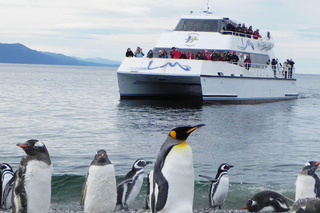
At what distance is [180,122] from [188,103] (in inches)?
287

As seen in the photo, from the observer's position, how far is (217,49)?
2373 cm

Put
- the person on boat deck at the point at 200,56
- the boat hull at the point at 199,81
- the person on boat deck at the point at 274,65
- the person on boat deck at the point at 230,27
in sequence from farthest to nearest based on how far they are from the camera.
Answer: the person on boat deck at the point at 274,65 → the person on boat deck at the point at 230,27 → the person on boat deck at the point at 200,56 → the boat hull at the point at 199,81

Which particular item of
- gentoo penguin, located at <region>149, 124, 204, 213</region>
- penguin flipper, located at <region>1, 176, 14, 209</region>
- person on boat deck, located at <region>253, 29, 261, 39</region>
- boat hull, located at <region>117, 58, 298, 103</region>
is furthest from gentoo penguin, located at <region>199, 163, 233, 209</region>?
person on boat deck, located at <region>253, 29, 261, 39</region>

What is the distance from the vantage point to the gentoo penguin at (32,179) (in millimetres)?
5309

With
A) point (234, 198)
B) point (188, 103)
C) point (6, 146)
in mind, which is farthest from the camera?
point (188, 103)

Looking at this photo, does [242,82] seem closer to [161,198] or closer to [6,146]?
[6,146]

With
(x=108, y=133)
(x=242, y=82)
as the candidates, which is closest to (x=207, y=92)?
(x=242, y=82)

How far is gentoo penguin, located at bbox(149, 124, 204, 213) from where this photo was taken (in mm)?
4777

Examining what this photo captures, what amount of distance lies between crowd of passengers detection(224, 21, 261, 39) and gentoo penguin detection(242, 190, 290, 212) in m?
18.0

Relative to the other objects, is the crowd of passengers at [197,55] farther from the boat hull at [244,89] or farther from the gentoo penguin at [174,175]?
the gentoo penguin at [174,175]

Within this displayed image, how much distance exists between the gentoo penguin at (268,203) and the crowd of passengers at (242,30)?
18.0 metres

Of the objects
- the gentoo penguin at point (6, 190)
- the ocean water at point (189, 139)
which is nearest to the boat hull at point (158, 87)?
the ocean water at point (189, 139)

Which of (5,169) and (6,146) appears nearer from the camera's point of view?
(5,169)

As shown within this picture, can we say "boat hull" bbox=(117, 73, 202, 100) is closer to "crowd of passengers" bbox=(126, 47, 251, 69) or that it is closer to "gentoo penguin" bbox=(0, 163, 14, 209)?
"crowd of passengers" bbox=(126, 47, 251, 69)
